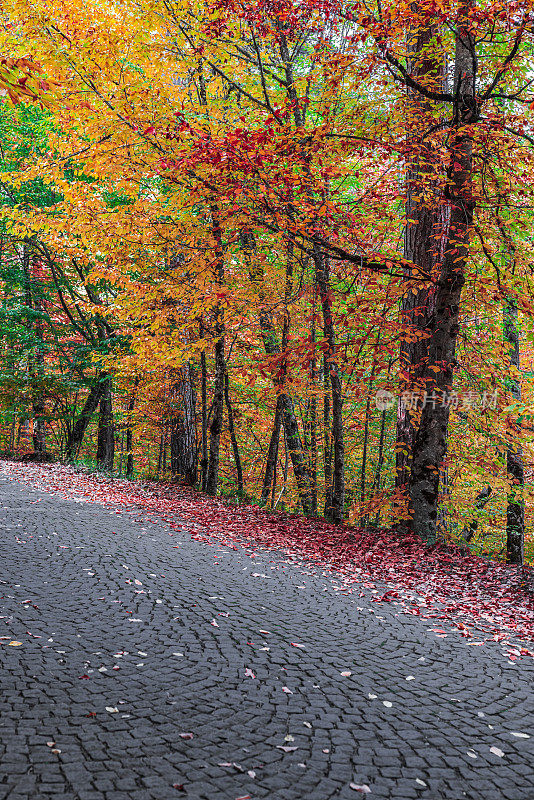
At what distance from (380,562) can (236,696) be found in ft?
14.7

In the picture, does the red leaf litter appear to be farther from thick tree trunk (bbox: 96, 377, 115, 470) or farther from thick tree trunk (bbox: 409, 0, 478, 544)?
thick tree trunk (bbox: 96, 377, 115, 470)

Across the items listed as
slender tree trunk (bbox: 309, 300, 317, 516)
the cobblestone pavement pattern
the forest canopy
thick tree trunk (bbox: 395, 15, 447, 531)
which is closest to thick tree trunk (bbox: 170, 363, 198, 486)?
the forest canopy

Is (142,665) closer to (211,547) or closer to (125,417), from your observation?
(211,547)

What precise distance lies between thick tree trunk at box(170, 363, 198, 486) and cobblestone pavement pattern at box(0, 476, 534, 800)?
28.2 feet

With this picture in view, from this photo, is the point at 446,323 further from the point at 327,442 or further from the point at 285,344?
the point at 327,442

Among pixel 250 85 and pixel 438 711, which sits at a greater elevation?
pixel 250 85

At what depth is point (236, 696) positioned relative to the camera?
138 inches

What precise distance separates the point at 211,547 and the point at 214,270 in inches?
205

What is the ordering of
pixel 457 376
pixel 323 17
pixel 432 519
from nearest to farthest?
1. pixel 323 17
2. pixel 432 519
3. pixel 457 376

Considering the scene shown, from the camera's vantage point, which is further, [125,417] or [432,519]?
[125,417]

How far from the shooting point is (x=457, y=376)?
9.99m

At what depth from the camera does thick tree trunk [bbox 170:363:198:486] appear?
1475 centimetres

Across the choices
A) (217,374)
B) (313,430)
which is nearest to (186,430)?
(217,374)

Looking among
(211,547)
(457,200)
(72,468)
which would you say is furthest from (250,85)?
(72,468)
